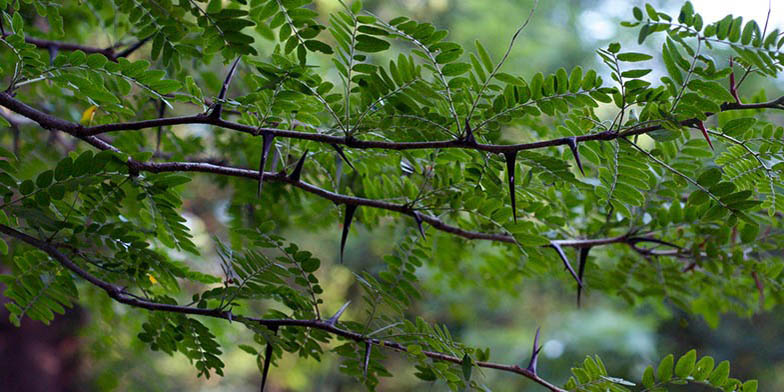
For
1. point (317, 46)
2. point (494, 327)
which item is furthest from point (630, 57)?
point (494, 327)

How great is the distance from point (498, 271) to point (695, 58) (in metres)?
0.82

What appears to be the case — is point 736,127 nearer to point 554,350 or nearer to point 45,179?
point 45,179

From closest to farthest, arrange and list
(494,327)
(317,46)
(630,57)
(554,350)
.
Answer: (630,57), (317,46), (554,350), (494,327)

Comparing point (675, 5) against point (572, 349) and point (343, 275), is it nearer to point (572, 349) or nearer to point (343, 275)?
point (572, 349)

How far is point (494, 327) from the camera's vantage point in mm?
5754

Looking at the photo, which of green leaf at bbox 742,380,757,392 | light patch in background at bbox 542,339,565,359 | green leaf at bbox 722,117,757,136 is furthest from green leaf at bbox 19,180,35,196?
light patch in background at bbox 542,339,565,359

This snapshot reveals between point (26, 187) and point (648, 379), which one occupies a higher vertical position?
point (26, 187)

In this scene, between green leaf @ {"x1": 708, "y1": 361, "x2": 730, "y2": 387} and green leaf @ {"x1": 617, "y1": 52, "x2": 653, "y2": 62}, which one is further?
green leaf @ {"x1": 708, "y1": 361, "x2": 730, "y2": 387}

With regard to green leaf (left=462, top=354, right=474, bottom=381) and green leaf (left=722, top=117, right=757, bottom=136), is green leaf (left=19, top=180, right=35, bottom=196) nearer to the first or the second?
green leaf (left=462, top=354, right=474, bottom=381)

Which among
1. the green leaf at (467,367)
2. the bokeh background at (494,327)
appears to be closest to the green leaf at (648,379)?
the green leaf at (467,367)

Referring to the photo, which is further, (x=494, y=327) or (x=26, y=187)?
(x=494, y=327)

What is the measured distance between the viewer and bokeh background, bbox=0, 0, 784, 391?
290 centimetres

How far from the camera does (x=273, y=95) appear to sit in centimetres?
74

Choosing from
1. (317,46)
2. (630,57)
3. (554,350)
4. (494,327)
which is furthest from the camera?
(494,327)
